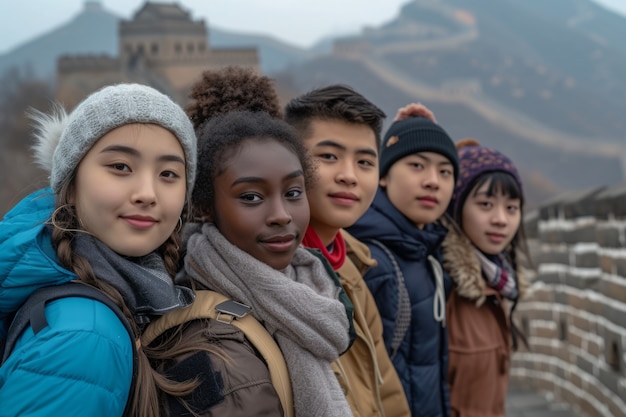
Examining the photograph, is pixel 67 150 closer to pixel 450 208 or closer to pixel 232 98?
pixel 232 98

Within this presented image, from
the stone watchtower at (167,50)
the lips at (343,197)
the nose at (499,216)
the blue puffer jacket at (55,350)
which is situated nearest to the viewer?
the blue puffer jacket at (55,350)

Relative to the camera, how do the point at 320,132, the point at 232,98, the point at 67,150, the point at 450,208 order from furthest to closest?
the point at 450,208 → the point at 320,132 → the point at 232,98 → the point at 67,150

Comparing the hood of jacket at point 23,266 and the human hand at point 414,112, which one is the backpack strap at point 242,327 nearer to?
the hood of jacket at point 23,266

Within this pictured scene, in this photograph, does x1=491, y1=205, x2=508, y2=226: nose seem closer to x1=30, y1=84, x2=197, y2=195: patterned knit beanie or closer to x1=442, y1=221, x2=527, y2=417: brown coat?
x1=442, y1=221, x2=527, y2=417: brown coat

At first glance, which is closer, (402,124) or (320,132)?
(320,132)

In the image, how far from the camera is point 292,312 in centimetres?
151

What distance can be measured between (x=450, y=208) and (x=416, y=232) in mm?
527

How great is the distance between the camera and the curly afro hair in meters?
1.76

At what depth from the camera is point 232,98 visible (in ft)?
5.79

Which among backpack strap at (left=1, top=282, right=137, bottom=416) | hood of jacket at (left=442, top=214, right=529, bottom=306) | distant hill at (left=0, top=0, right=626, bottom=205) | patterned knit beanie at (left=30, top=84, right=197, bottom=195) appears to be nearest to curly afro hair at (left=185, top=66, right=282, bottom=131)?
patterned knit beanie at (left=30, top=84, right=197, bottom=195)

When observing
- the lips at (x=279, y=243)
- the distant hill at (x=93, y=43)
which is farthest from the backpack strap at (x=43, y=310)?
the distant hill at (x=93, y=43)

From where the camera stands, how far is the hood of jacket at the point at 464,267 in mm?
2641

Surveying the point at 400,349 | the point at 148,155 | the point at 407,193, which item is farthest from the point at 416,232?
the point at 148,155

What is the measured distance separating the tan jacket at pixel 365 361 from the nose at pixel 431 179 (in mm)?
344
